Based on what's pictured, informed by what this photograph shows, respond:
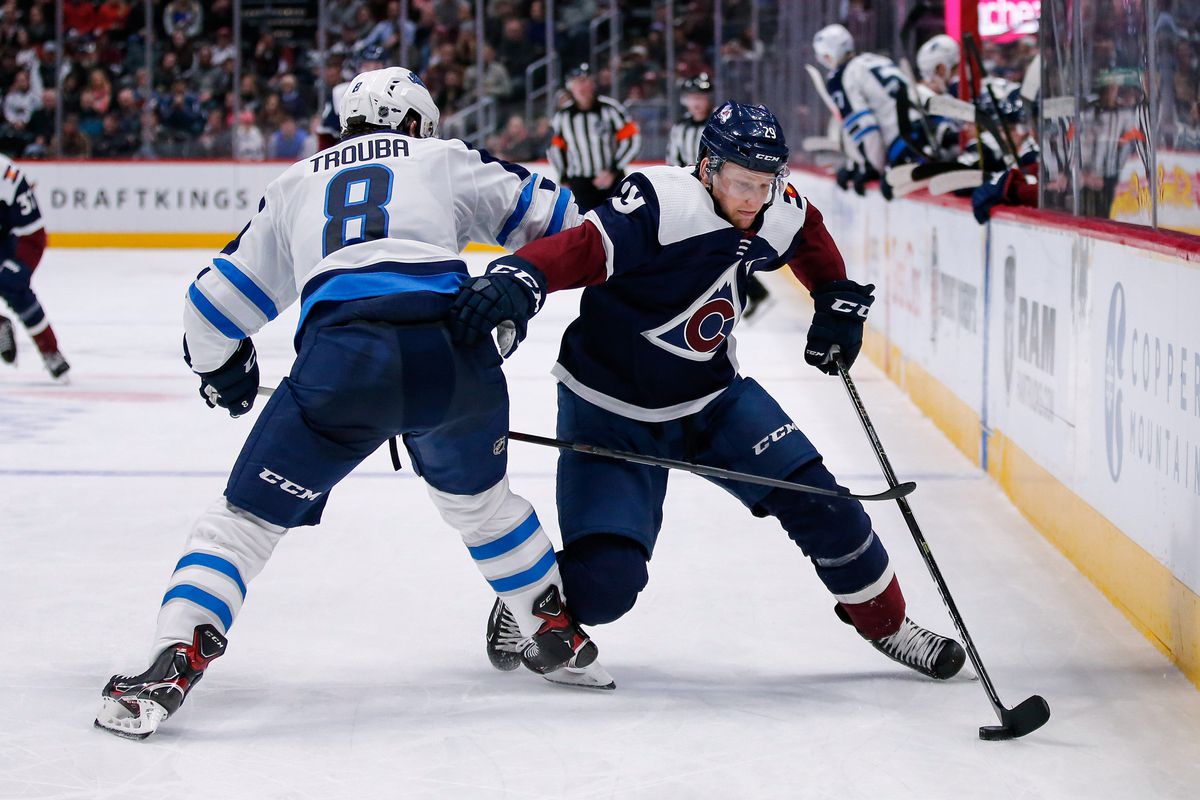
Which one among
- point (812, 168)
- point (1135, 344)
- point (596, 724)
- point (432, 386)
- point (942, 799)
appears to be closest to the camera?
point (942, 799)

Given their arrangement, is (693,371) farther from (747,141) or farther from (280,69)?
(280,69)

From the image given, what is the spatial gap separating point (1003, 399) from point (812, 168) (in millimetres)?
6874

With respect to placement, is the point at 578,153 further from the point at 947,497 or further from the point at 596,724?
the point at 596,724

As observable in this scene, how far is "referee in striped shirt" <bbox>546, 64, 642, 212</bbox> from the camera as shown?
9.96 meters

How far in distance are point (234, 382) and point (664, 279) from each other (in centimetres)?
73

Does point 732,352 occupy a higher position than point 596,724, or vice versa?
point 732,352

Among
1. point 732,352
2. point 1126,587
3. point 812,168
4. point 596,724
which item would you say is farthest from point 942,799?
point 812,168

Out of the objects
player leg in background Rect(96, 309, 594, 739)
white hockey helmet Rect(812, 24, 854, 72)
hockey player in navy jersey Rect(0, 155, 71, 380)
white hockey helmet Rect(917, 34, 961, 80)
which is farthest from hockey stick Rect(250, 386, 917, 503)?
white hockey helmet Rect(812, 24, 854, 72)

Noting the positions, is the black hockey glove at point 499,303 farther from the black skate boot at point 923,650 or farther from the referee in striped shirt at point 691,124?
the referee in striped shirt at point 691,124

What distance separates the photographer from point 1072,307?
3662 millimetres

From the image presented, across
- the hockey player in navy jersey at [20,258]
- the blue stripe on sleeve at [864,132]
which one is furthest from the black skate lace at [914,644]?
the blue stripe on sleeve at [864,132]

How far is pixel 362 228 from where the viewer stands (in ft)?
8.04

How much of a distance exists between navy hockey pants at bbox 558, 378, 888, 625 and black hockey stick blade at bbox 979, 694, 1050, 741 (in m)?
0.37

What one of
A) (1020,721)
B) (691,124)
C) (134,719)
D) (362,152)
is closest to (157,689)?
(134,719)
